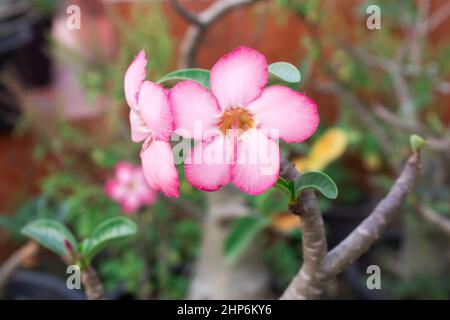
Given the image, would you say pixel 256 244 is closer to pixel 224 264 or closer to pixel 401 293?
pixel 224 264

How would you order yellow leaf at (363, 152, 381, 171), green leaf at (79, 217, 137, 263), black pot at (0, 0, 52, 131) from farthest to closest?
black pot at (0, 0, 52, 131), yellow leaf at (363, 152, 381, 171), green leaf at (79, 217, 137, 263)

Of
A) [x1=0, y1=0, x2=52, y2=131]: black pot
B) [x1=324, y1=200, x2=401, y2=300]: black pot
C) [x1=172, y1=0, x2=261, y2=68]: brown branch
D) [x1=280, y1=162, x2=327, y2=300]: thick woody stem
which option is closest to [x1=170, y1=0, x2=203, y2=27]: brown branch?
[x1=172, y1=0, x2=261, y2=68]: brown branch

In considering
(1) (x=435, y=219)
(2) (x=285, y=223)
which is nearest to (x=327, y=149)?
(2) (x=285, y=223)

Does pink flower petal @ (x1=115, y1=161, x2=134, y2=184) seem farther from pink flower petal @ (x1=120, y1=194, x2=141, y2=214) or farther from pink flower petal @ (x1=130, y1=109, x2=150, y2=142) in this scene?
pink flower petal @ (x1=130, y1=109, x2=150, y2=142)

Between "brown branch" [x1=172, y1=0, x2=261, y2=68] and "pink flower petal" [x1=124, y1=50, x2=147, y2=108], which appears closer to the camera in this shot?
"pink flower petal" [x1=124, y1=50, x2=147, y2=108]

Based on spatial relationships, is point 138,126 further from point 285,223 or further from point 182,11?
point 285,223

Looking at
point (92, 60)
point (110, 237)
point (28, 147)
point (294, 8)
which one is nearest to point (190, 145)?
point (110, 237)
